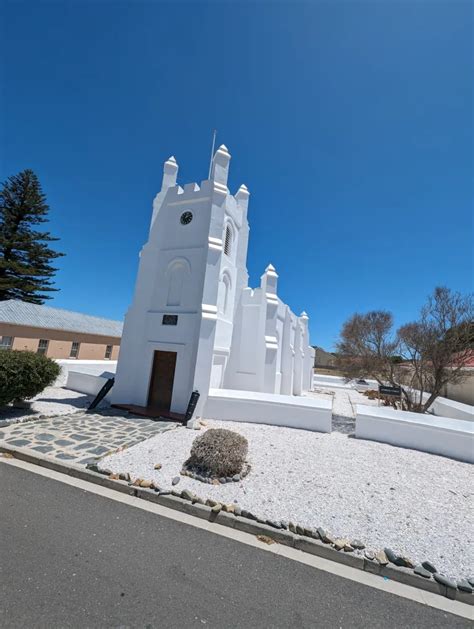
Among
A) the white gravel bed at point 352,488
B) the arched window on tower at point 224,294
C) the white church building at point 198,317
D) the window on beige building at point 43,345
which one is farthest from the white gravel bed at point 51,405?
the window on beige building at point 43,345

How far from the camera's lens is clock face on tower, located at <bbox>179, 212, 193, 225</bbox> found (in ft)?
42.4

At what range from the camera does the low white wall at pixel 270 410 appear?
31.4 ft

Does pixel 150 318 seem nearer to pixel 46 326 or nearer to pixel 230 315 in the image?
pixel 230 315

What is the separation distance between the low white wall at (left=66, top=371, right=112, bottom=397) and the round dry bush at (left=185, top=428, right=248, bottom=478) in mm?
9076

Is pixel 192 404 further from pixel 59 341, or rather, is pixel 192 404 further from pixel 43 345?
pixel 59 341

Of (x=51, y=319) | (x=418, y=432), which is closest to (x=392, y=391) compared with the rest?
(x=418, y=432)

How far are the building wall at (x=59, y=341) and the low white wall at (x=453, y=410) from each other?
78.8 ft

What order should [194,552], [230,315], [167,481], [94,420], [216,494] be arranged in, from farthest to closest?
[230,315] < [94,420] < [167,481] < [216,494] < [194,552]

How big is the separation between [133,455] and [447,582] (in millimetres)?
6031

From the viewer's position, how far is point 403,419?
8680mm

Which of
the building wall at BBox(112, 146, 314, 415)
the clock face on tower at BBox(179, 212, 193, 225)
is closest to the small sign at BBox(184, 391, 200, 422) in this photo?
the building wall at BBox(112, 146, 314, 415)

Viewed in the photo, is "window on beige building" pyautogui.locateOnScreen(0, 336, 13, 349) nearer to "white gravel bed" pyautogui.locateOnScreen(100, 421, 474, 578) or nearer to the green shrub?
the green shrub

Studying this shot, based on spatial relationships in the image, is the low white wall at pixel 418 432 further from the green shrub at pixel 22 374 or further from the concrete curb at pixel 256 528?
the green shrub at pixel 22 374

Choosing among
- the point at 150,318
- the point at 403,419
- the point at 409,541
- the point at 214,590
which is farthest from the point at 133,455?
the point at 403,419
